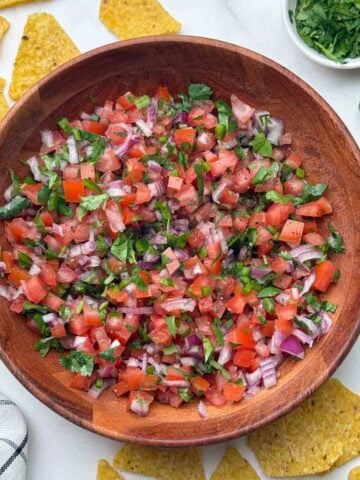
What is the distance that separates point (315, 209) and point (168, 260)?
0.57 m

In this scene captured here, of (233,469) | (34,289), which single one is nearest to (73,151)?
(34,289)

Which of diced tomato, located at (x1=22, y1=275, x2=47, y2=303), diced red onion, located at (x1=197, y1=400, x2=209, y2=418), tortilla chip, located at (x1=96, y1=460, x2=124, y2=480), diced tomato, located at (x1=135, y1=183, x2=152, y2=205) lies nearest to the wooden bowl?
diced red onion, located at (x1=197, y1=400, x2=209, y2=418)

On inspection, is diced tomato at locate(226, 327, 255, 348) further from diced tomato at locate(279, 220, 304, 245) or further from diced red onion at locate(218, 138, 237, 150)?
diced red onion at locate(218, 138, 237, 150)

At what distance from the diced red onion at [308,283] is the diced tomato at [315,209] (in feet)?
0.72

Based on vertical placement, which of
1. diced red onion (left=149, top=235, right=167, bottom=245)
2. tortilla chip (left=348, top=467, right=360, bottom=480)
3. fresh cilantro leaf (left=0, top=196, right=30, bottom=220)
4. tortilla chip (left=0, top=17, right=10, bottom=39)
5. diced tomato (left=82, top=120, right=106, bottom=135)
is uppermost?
tortilla chip (left=0, top=17, right=10, bottom=39)

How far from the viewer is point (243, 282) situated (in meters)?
2.83

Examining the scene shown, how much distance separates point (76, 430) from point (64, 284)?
0.69 meters

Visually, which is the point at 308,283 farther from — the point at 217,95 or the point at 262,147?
the point at 217,95

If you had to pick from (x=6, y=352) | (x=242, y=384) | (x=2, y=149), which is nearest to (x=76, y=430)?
(x=6, y=352)

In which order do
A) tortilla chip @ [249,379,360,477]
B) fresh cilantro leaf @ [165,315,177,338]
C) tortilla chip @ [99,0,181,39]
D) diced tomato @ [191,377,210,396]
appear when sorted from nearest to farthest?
fresh cilantro leaf @ [165,315,177,338] < diced tomato @ [191,377,210,396] < tortilla chip @ [249,379,360,477] < tortilla chip @ [99,0,181,39]

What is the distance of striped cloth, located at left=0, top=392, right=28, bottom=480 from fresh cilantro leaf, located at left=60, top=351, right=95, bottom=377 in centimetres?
40

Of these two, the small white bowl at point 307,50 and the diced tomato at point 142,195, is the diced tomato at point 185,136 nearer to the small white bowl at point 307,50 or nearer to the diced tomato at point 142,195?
the diced tomato at point 142,195

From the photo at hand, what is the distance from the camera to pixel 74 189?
111 inches

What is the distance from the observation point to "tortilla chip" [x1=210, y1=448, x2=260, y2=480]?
3.11m
